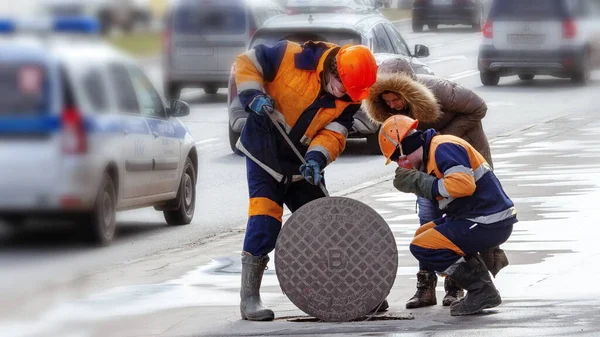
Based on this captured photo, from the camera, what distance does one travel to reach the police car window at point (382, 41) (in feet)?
63.1

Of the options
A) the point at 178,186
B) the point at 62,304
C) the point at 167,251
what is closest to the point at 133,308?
the point at 62,304

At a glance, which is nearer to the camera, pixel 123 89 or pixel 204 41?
pixel 123 89

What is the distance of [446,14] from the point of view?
1844 inches

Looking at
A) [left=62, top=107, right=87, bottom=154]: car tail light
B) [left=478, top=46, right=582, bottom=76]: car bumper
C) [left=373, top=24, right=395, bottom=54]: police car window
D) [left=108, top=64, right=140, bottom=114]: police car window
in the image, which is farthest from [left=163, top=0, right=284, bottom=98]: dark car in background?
[left=62, top=107, right=87, bottom=154]: car tail light

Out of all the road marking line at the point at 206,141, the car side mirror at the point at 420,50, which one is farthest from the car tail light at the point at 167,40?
the car side mirror at the point at 420,50

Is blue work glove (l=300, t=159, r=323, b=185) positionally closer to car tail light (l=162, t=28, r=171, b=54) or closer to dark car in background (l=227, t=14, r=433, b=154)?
dark car in background (l=227, t=14, r=433, b=154)

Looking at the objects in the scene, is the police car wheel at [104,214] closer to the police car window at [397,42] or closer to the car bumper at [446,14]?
the police car window at [397,42]

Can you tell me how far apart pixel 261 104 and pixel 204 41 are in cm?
1780

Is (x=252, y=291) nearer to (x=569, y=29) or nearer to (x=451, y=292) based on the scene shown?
(x=451, y=292)

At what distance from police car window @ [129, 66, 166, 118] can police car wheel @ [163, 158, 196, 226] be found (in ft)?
2.17

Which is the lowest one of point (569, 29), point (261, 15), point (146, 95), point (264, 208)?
point (569, 29)

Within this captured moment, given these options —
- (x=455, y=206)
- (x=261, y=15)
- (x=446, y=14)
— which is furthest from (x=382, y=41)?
(x=446, y=14)

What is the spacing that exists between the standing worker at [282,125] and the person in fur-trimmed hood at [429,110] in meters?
0.18

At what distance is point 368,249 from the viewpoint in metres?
8.41
